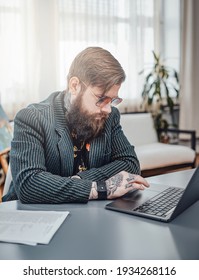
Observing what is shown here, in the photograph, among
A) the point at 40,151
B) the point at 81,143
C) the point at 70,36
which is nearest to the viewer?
the point at 40,151

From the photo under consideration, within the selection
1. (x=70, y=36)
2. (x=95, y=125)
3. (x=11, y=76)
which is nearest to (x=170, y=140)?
(x=70, y=36)

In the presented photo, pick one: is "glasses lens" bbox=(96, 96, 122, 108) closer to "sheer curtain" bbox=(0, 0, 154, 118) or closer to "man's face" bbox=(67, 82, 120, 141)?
"man's face" bbox=(67, 82, 120, 141)

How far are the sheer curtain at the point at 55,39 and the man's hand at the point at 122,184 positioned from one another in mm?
2326

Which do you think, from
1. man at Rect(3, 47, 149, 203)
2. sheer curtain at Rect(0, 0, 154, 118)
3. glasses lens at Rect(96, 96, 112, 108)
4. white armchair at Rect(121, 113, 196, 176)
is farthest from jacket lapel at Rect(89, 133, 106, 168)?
sheer curtain at Rect(0, 0, 154, 118)

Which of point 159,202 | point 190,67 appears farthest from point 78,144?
point 190,67

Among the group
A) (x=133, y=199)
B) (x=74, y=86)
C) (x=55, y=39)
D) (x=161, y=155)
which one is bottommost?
(x=161, y=155)

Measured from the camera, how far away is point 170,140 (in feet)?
14.4

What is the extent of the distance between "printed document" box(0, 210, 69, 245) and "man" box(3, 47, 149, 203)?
0.11 metres

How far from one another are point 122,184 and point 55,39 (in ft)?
8.55

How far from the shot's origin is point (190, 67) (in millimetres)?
4395

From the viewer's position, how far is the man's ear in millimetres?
1204

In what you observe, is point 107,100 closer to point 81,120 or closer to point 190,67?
point 81,120

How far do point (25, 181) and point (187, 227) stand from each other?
0.44 m
